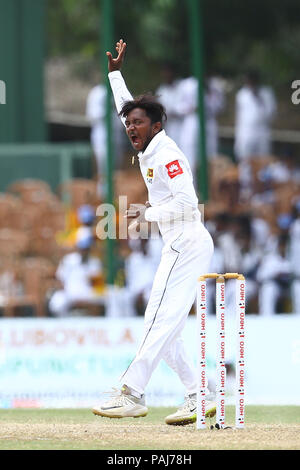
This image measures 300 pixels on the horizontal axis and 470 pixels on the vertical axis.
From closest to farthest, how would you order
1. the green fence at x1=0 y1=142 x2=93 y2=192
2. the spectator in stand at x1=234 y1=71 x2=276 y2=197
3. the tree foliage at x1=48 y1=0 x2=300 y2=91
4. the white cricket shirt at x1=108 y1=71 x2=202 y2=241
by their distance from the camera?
the white cricket shirt at x1=108 y1=71 x2=202 y2=241 → the spectator in stand at x1=234 y1=71 x2=276 y2=197 → the green fence at x1=0 y1=142 x2=93 y2=192 → the tree foliage at x1=48 y1=0 x2=300 y2=91

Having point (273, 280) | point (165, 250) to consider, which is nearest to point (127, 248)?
point (273, 280)

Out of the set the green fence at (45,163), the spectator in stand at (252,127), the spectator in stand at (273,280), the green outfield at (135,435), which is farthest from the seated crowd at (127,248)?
the green outfield at (135,435)

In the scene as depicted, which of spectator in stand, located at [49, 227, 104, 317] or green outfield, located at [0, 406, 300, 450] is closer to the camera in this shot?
green outfield, located at [0, 406, 300, 450]

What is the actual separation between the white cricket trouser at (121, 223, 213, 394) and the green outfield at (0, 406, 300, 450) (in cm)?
39

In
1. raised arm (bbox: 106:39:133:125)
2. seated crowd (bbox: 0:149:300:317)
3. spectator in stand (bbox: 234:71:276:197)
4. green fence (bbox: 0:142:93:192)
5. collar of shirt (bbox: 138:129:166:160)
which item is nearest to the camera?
collar of shirt (bbox: 138:129:166:160)

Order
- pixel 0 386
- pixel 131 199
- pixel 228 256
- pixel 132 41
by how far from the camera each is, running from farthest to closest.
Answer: pixel 132 41, pixel 131 199, pixel 228 256, pixel 0 386

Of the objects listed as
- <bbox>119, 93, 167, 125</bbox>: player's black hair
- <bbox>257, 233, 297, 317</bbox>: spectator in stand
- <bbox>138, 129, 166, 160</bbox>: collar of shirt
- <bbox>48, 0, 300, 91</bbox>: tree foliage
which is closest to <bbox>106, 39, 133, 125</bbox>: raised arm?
<bbox>119, 93, 167, 125</bbox>: player's black hair

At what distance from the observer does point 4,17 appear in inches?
782

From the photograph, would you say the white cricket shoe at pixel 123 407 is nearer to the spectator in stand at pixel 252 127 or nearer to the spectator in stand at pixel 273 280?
the spectator in stand at pixel 273 280

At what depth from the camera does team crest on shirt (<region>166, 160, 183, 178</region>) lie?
7.40 metres

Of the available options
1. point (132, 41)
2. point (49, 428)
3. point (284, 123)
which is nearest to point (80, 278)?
point (49, 428)

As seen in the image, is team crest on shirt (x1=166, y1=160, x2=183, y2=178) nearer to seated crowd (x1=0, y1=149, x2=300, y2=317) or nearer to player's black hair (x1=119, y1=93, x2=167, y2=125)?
player's black hair (x1=119, y1=93, x2=167, y2=125)

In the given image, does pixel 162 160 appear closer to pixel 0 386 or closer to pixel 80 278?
pixel 0 386

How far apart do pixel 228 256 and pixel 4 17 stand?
8.08 metres
